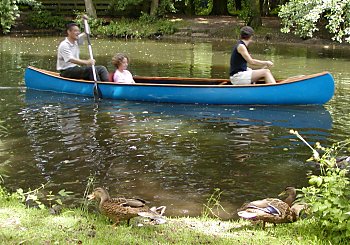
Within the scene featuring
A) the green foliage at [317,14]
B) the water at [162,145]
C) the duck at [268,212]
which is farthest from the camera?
the green foliage at [317,14]

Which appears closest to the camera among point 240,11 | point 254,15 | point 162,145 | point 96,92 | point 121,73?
point 162,145

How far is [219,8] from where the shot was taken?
37781 mm

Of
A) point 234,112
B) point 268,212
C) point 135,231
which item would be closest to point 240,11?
point 234,112

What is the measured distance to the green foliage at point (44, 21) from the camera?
33.4 metres

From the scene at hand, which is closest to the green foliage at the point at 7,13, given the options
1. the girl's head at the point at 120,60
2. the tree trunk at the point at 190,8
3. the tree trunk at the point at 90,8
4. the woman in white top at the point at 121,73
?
the tree trunk at the point at 90,8

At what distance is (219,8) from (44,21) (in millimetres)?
11555

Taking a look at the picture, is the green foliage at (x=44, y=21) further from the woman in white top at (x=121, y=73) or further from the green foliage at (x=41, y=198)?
the green foliage at (x=41, y=198)

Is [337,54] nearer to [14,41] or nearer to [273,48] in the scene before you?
[273,48]

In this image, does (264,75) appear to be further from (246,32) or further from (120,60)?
(120,60)

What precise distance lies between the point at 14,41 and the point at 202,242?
24781 mm

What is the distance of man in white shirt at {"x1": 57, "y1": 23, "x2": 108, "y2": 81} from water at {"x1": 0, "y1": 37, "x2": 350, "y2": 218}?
634 millimetres

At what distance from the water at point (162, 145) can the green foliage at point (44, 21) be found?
18.8 meters

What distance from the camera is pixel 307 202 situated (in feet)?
16.0

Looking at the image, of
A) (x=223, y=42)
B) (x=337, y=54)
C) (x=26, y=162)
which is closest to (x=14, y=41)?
(x=223, y=42)
